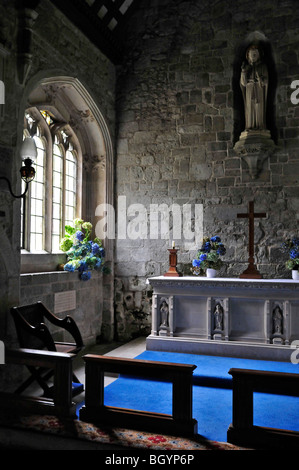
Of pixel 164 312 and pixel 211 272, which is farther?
pixel 211 272

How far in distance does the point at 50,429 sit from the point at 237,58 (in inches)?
231

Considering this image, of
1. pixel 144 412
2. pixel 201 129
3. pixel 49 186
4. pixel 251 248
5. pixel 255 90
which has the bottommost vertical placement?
pixel 144 412

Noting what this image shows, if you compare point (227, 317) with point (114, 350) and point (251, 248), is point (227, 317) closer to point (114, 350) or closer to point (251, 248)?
point (251, 248)

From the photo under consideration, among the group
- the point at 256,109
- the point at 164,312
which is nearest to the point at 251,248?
the point at 164,312

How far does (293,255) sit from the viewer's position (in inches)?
228

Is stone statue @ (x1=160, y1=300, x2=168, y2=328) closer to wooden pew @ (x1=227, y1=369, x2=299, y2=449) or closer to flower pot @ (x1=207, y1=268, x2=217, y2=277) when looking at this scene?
flower pot @ (x1=207, y1=268, x2=217, y2=277)

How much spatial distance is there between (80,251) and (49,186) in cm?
99

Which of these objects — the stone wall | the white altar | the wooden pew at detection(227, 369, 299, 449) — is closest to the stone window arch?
the stone wall

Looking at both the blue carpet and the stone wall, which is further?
the stone wall

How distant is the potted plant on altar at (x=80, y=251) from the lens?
241 inches

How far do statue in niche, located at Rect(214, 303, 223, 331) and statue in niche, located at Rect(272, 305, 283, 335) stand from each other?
0.63 m

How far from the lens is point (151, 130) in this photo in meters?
7.06

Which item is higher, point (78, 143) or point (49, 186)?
point (78, 143)

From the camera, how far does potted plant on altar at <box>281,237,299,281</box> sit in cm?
573
